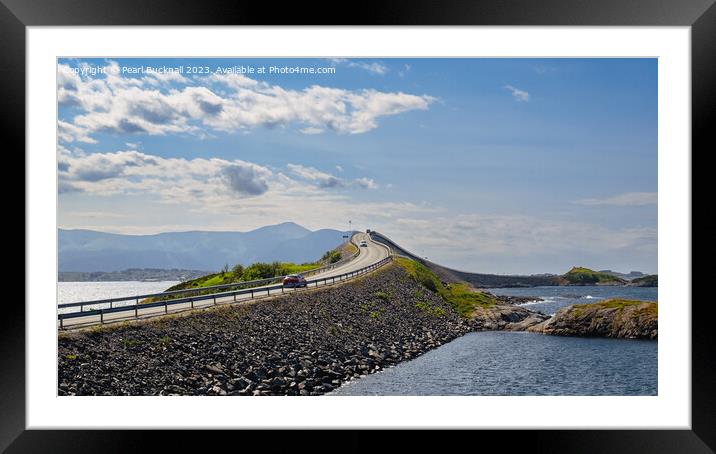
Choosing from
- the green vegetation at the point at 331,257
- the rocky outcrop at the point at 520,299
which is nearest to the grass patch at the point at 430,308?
the green vegetation at the point at 331,257

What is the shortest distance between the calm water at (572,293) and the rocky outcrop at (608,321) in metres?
8.32

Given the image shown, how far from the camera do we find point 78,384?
12.9 meters

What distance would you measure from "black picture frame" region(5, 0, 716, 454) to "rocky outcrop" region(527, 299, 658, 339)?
22.6m

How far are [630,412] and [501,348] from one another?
58.2 ft

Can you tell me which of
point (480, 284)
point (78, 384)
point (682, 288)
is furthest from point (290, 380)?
point (480, 284)

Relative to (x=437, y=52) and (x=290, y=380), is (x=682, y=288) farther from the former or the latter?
(x=290, y=380)

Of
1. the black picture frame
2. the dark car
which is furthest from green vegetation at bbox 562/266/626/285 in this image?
the black picture frame

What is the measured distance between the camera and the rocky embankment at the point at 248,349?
13656 mm

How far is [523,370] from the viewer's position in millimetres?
22391

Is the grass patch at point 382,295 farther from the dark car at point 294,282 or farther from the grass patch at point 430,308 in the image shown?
the dark car at point 294,282

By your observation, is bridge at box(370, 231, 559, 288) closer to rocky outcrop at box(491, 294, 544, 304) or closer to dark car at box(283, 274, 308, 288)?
rocky outcrop at box(491, 294, 544, 304)

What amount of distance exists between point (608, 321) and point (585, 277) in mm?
22395

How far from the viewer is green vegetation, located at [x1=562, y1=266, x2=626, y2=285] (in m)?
51.6

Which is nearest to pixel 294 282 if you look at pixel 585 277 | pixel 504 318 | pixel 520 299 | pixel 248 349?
pixel 248 349
